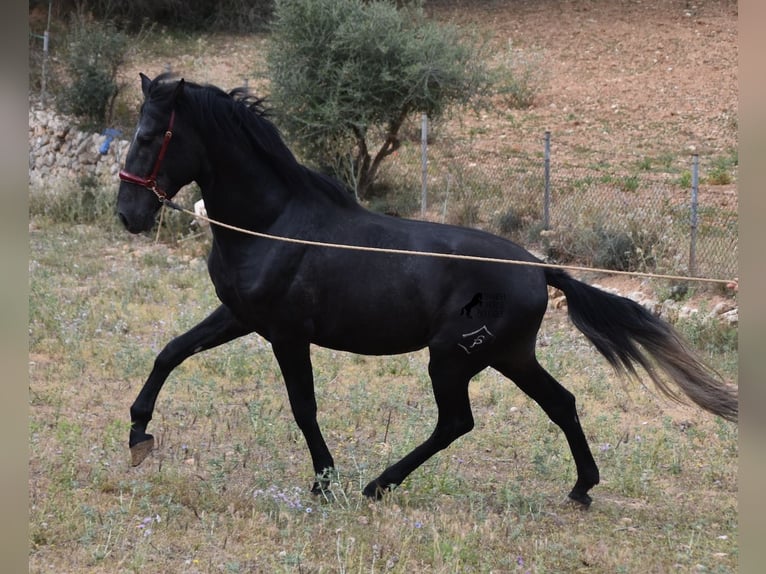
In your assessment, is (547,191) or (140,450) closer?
(140,450)

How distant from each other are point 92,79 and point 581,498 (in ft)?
47.4

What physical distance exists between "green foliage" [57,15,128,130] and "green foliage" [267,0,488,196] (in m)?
4.04

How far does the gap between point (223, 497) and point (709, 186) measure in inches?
428

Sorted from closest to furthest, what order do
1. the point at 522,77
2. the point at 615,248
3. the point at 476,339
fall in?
the point at 476,339, the point at 615,248, the point at 522,77

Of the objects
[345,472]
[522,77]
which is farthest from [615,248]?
[522,77]

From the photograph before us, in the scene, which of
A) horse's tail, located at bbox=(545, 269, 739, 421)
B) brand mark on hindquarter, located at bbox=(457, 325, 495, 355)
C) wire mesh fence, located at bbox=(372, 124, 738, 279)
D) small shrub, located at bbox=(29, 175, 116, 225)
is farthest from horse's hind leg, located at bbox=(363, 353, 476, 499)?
small shrub, located at bbox=(29, 175, 116, 225)

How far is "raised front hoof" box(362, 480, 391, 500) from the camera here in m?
5.28

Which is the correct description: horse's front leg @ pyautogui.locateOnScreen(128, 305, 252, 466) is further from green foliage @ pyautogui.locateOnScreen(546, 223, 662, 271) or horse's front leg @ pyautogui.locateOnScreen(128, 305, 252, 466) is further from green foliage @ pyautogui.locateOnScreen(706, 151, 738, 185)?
green foliage @ pyautogui.locateOnScreen(706, 151, 738, 185)

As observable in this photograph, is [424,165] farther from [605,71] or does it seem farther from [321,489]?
[605,71]

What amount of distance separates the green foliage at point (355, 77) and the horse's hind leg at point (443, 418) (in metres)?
9.10

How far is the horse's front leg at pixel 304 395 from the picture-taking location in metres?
5.36

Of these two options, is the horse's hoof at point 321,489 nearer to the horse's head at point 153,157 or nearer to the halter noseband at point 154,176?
the horse's head at point 153,157

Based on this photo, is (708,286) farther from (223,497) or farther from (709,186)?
(223,497)

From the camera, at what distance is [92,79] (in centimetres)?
1733
